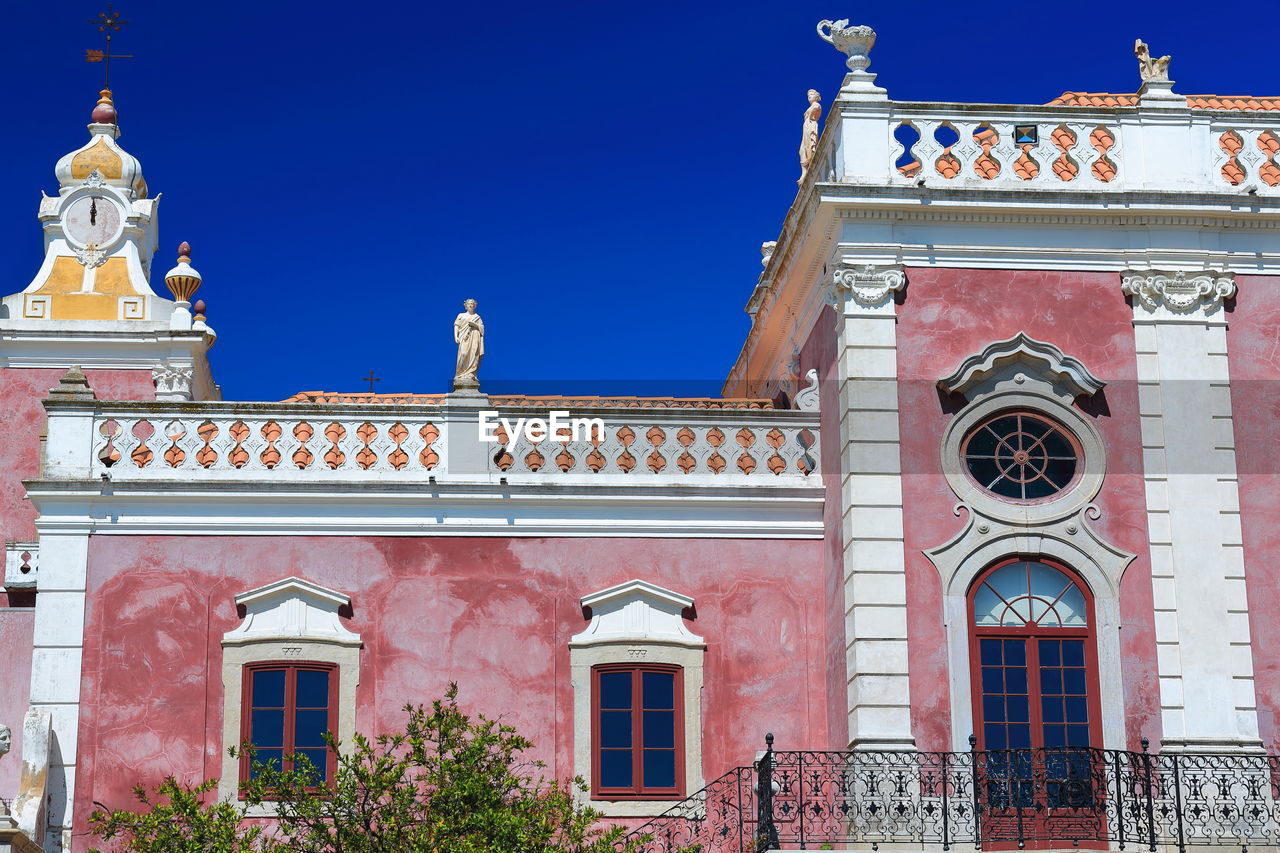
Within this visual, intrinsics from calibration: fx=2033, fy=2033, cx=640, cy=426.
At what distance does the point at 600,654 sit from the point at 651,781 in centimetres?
140

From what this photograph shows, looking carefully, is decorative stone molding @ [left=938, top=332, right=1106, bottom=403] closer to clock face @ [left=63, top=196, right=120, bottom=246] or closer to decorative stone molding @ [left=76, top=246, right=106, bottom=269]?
decorative stone molding @ [left=76, top=246, right=106, bottom=269]

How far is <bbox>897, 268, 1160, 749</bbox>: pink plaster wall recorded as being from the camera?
20.2 metres

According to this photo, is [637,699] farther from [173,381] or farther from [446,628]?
[173,381]


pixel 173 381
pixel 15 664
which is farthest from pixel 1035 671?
pixel 173 381

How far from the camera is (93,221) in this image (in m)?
29.9

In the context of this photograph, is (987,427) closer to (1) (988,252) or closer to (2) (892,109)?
(1) (988,252)

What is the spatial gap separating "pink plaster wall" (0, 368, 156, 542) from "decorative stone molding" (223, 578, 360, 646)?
7.93 meters

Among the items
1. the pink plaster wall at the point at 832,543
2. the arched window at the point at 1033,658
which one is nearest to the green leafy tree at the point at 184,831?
the pink plaster wall at the point at 832,543

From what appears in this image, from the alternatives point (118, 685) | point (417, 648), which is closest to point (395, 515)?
point (417, 648)

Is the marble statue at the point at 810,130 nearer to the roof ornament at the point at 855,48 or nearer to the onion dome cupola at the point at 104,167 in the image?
the roof ornament at the point at 855,48

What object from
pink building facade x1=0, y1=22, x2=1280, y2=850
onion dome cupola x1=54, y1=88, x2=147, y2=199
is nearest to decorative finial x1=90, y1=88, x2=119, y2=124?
onion dome cupola x1=54, y1=88, x2=147, y2=199

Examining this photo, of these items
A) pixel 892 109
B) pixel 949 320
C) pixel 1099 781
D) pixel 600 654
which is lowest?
pixel 1099 781

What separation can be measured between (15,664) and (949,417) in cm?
990

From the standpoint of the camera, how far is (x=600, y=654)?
21.1 m
